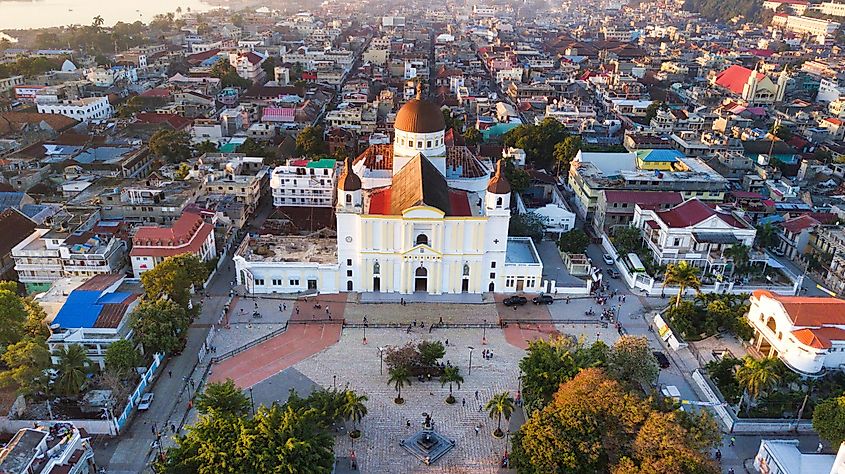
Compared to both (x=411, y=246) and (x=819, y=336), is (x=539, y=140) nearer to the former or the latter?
(x=411, y=246)

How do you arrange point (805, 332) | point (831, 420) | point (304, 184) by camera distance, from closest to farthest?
point (831, 420) → point (805, 332) → point (304, 184)

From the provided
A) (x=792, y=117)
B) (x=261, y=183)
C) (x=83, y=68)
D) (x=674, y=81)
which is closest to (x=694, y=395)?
(x=261, y=183)

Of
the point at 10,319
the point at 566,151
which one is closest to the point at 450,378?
the point at 10,319

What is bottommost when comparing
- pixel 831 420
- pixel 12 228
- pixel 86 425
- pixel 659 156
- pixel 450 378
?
pixel 86 425

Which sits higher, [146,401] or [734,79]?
[734,79]

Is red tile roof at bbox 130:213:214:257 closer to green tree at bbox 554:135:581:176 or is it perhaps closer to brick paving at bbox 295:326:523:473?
brick paving at bbox 295:326:523:473

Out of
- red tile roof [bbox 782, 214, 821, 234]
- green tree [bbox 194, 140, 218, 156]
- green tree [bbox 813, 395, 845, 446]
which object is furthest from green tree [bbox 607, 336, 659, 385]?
green tree [bbox 194, 140, 218, 156]
